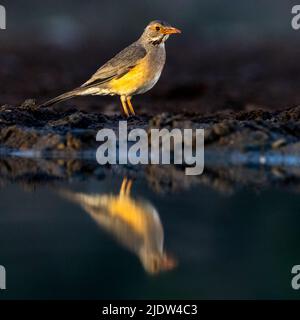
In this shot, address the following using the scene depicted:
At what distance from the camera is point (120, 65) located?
41.1 feet

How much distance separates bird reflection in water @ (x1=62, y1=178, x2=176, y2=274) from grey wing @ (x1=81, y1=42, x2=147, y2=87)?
170 inches

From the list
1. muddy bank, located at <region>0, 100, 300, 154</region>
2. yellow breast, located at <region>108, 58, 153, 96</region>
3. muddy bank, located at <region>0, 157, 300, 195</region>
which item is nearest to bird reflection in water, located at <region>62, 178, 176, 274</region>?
muddy bank, located at <region>0, 157, 300, 195</region>

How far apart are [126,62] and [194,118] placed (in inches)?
65.8

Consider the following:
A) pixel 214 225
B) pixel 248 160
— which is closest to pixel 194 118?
pixel 248 160

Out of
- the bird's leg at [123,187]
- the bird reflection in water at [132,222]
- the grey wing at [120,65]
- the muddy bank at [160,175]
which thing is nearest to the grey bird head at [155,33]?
the grey wing at [120,65]

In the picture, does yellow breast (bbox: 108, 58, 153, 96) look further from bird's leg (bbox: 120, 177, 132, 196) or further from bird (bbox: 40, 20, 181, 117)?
bird's leg (bbox: 120, 177, 132, 196)

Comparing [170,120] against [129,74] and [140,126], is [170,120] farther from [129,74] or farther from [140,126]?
[129,74]

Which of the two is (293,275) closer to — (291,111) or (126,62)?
(291,111)

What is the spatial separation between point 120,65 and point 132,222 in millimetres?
5756

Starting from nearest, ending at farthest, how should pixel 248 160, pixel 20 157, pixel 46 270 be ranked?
1. pixel 46 270
2. pixel 248 160
3. pixel 20 157

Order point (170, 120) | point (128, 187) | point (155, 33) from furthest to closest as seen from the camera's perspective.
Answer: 1. point (155, 33)
2. point (170, 120)
3. point (128, 187)

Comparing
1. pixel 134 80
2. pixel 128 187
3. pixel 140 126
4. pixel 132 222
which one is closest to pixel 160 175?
pixel 128 187

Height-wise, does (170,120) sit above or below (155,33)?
below

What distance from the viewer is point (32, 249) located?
20.9ft
